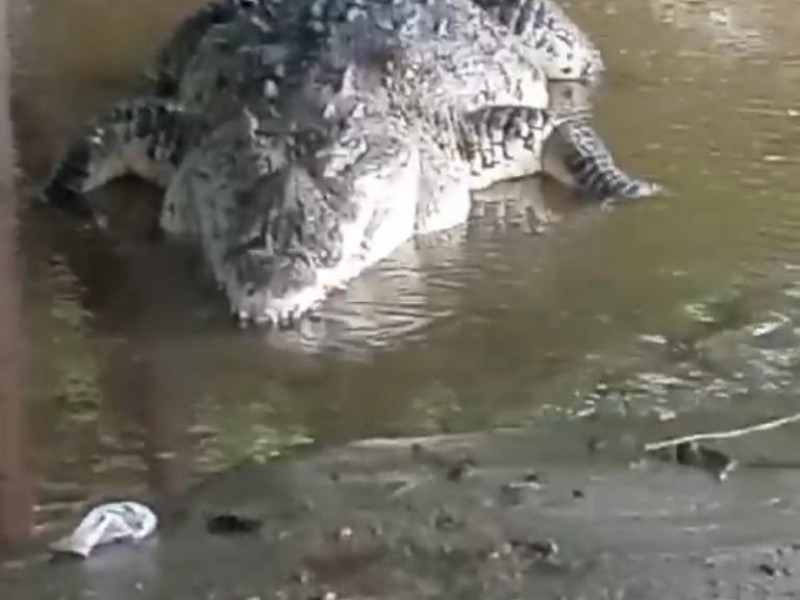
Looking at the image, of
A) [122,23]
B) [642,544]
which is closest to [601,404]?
[642,544]

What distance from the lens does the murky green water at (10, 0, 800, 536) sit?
3477 mm

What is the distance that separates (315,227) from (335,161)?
0.86 ft

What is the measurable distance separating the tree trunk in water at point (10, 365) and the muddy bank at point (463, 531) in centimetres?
20

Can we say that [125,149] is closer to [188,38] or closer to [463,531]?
[188,38]

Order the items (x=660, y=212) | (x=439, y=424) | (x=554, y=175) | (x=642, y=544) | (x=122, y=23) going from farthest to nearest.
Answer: (x=122, y=23) → (x=554, y=175) → (x=660, y=212) → (x=439, y=424) → (x=642, y=544)

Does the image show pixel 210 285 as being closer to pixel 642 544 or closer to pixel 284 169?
pixel 284 169

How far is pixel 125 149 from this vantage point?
4934 millimetres

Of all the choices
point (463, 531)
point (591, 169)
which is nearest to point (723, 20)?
point (591, 169)

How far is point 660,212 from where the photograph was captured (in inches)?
181

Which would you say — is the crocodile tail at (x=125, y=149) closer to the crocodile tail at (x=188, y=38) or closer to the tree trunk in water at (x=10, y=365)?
the tree trunk in water at (x=10, y=365)

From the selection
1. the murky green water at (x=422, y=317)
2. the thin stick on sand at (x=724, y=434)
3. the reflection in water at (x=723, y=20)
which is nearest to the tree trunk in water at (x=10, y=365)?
the murky green water at (x=422, y=317)

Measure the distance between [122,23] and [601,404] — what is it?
3.24m

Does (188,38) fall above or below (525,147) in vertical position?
above

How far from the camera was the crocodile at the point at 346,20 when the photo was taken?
509 centimetres
